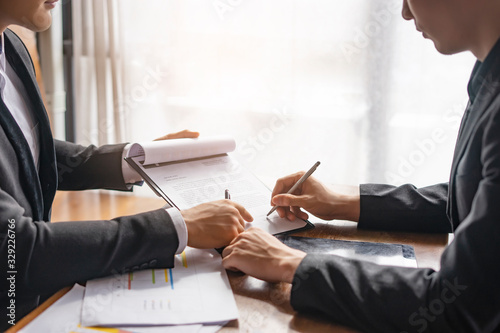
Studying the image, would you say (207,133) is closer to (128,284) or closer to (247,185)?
(247,185)

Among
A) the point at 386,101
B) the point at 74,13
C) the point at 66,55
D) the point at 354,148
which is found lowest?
the point at 354,148

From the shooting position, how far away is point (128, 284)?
924mm

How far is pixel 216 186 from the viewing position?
129 cm

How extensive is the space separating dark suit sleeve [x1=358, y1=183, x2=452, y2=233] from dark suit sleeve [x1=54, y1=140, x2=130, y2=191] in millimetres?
704

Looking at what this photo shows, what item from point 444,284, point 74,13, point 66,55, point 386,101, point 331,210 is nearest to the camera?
point 444,284

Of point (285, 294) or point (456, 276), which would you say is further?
point (285, 294)

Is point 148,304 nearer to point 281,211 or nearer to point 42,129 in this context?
point 281,211

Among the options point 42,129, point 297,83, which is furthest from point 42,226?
point 297,83

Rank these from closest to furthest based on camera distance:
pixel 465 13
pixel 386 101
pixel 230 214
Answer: pixel 465 13 → pixel 230 214 → pixel 386 101

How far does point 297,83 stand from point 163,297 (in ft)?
7.16

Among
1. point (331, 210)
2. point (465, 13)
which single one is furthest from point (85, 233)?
point (465, 13)

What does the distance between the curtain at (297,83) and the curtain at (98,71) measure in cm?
1

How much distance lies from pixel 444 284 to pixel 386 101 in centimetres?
207

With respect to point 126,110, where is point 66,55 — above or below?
above
